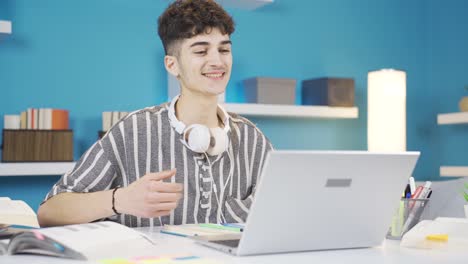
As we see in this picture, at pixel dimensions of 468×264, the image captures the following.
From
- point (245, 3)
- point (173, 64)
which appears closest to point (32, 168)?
point (173, 64)

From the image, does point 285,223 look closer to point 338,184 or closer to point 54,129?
point 338,184

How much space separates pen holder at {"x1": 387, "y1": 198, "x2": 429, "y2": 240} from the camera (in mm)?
1325

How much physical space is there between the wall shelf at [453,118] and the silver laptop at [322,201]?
282 cm

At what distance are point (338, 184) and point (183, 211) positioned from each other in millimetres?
768

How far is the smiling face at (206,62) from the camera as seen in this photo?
1830mm

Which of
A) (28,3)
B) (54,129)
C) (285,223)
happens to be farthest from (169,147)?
(28,3)

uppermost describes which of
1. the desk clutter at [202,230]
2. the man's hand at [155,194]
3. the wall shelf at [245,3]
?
the wall shelf at [245,3]

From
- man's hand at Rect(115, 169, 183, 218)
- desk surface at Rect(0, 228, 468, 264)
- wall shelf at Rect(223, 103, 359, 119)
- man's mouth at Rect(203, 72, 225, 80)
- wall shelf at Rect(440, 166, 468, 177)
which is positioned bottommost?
wall shelf at Rect(440, 166, 468, 177)

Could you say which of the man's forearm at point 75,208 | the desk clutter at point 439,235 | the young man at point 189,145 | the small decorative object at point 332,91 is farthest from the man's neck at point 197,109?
the small decorative object at point 332,91

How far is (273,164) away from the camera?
999mm

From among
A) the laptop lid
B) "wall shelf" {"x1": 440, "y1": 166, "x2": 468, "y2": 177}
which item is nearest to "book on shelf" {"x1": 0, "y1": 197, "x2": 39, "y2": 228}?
the laptop lid

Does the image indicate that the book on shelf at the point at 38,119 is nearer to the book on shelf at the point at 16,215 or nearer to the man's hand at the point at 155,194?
the book on shelf at the point at 16,215

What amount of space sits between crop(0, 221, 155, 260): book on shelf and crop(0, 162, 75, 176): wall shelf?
186 cm

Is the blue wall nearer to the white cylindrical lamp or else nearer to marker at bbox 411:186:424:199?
the white cylindrical lamp
